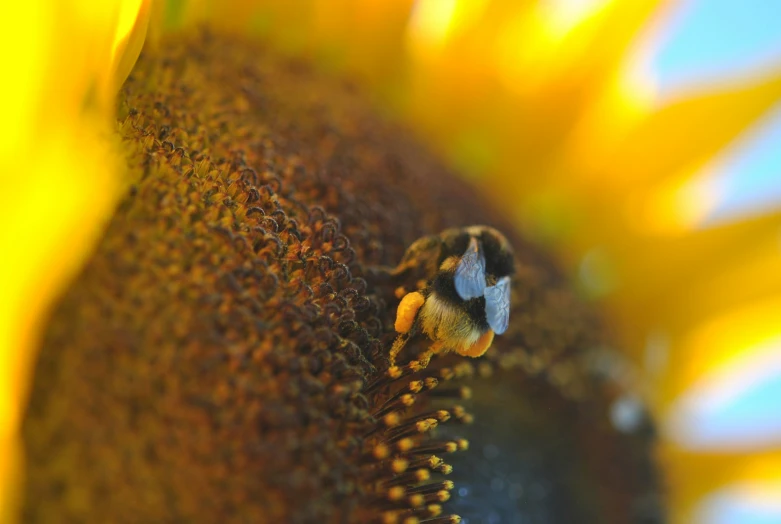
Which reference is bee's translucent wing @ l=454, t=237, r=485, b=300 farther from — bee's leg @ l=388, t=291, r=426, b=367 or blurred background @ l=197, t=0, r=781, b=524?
blurred background @ l=197, t=0, r=781, b=524

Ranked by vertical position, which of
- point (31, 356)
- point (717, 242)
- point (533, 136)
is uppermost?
point (533, 136)

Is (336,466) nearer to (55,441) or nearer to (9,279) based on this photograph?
(55,441)

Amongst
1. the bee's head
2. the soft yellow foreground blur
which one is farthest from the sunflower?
the bee's head

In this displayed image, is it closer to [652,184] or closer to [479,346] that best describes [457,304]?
[479,346]

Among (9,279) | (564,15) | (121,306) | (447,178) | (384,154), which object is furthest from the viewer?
(564,15)

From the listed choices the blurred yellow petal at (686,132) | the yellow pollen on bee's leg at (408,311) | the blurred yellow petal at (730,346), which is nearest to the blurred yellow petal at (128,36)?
the yellow pollen on bee's leg at (408,311)

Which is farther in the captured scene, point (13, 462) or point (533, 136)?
point (533, 136)

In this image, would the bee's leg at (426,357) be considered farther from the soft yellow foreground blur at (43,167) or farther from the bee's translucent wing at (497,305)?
the soft yellow foreground blur at (43,167)

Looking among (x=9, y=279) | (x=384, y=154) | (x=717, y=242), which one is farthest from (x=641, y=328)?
(x=9, y=279)
